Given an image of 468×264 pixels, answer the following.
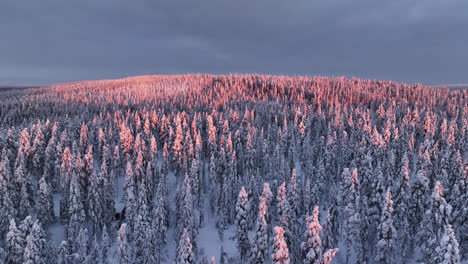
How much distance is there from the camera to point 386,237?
38719 mm

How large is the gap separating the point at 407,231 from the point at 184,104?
137 metres

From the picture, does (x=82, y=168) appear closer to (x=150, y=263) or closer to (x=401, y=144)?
(x=150, y=263)

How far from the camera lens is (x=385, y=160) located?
74.1 meters

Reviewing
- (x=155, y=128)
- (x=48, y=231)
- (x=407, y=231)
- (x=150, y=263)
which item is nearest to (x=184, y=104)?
(x=155, y=128)

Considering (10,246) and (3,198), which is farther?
(3,198)

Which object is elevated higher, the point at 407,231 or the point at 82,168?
the point at 82,168

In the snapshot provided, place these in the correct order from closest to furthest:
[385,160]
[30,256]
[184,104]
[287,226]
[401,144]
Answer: [30,256] < [287,226] < [385,160] < [401,144] < [184,104]

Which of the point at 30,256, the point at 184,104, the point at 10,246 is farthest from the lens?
the point at 184,104

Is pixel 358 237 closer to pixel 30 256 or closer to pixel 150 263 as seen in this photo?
pixel 150 263

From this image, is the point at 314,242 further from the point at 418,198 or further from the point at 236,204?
the point at 418,198

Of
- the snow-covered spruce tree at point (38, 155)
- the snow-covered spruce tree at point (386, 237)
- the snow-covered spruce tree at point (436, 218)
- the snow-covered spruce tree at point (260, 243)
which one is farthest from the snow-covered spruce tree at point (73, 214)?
the snow-covered spruce tree at point (436, 218)

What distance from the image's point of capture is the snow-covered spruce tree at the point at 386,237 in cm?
3672

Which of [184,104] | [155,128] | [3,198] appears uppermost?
[184,104]

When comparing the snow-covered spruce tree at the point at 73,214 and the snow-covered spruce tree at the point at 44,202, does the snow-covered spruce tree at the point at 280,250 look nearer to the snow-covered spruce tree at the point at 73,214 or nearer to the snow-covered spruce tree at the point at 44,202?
the snow-covered spruce tree at the point at 73,214
